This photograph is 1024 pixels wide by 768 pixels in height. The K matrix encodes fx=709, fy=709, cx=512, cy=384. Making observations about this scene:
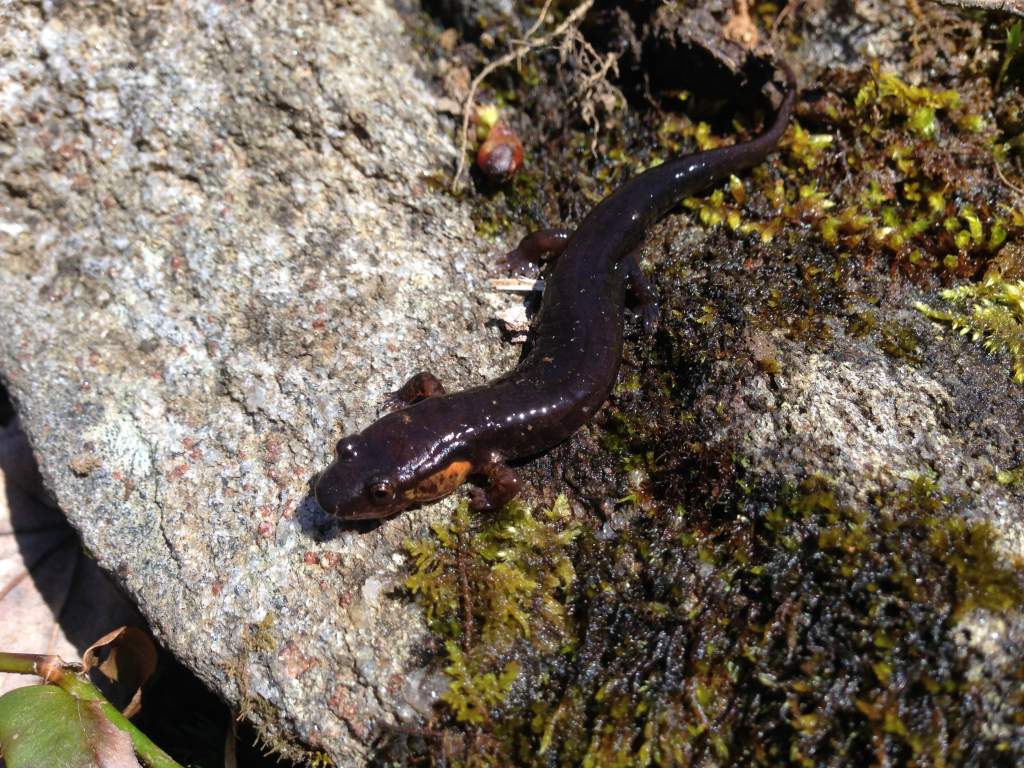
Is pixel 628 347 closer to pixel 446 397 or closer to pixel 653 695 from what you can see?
pixel 446 397

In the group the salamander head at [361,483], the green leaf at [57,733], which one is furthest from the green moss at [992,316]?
the green leaf at [57,733]

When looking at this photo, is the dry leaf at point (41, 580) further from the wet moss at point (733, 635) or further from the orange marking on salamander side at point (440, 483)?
the wet moss at point (733, 635)

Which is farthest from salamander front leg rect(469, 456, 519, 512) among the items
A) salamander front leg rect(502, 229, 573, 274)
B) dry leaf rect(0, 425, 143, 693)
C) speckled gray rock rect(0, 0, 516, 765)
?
dry leaf rect(0, 425, 143, 693)

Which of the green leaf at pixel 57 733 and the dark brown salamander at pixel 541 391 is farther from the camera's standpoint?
the dark brown salamander at pixel 541 391

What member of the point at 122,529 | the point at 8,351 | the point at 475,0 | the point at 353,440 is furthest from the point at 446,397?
the point at 475,0

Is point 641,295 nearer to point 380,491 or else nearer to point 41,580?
point 380,491
